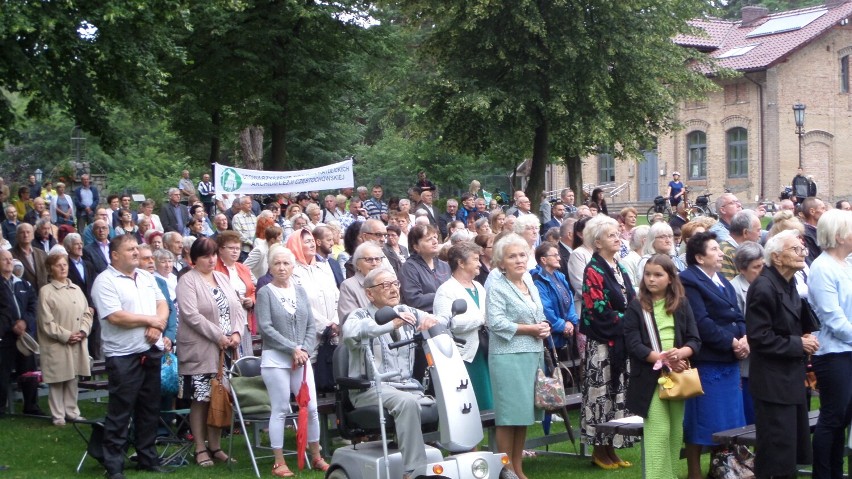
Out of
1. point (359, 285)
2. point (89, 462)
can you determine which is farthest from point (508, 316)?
point (89, 462)

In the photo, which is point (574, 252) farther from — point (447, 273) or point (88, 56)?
point (88, 56)

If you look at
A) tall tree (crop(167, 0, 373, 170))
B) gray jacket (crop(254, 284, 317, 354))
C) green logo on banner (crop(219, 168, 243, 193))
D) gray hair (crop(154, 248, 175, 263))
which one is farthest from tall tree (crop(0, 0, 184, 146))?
tall tree (crop(167, 0, 373, 170))

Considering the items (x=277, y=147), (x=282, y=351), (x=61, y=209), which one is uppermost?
(x=277, y=147)

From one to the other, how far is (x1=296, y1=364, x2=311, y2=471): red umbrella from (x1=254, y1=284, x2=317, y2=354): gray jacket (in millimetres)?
258

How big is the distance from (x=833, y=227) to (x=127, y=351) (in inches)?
216

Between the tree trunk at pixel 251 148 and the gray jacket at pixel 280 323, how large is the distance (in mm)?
28590

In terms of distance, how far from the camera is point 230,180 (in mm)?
20656

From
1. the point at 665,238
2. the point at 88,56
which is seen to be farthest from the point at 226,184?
the point at 665,238

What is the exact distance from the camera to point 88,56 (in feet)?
54.1

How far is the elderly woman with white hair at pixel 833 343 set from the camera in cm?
777

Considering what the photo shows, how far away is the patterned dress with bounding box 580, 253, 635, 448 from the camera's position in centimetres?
901

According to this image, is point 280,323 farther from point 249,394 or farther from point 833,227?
point 833,227

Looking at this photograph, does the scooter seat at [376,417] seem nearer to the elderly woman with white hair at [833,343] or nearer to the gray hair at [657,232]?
the elderly woman with white hair at [833,343]

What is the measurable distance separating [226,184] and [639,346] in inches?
539
